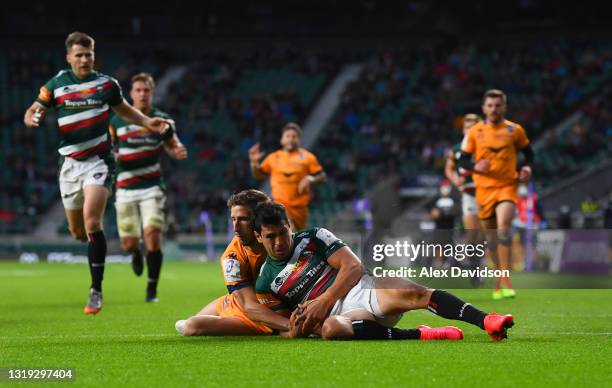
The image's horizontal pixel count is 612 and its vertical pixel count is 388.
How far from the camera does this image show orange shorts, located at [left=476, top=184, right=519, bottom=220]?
12570 millimetres

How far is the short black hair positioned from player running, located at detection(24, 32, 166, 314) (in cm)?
318

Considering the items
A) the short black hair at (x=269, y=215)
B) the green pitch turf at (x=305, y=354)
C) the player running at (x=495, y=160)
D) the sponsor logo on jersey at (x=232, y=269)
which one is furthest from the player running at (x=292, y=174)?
the short black hair at (x=269, y=215)

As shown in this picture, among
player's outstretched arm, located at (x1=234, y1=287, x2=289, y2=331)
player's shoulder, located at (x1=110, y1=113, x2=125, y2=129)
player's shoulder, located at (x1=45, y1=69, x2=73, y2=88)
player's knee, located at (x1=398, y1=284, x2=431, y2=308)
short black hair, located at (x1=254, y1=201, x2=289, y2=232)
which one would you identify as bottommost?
player's outstretched arm, located at (x1=234, y1=287, x2=289, y2=331)

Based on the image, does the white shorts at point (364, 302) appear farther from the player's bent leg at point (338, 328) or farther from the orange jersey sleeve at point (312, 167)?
the orange jersey sleeve at point (312, 167)

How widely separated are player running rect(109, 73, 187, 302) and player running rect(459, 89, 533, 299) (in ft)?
11.7

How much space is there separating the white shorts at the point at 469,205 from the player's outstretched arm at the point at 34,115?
6420 millimetres

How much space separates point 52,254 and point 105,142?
2048cm

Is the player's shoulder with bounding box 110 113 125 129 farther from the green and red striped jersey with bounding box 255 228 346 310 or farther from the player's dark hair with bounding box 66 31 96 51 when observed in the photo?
the green and red striped jersey with bounding box 255 228 346 310

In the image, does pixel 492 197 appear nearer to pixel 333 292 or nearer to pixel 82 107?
pixel 82 107

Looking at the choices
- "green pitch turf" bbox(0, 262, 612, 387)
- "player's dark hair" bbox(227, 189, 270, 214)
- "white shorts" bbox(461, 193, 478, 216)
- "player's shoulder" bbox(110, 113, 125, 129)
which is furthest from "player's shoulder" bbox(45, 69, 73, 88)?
"white shorts" bbox(461, 193, 478, 216)

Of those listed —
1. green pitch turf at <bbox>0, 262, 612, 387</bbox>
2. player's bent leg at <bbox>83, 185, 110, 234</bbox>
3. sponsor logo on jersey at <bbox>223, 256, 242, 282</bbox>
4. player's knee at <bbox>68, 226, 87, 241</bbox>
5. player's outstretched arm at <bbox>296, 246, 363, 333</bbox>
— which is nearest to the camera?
green pitch turf at <bbox>0, 262, 612, 387</bbox>

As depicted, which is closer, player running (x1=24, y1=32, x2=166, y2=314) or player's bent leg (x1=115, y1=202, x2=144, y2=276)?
player running (x1=24, y1=32, x2=166, y2=314)

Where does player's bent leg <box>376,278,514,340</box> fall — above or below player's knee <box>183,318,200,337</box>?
above

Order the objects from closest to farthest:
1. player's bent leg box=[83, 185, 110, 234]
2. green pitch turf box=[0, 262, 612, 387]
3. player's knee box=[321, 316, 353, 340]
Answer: green pitch turf box=[0, 262, 612, 387] < player's knee box=[321, 316, 353, 340] < player's bent leg box=[83, 185, 110, 234]
